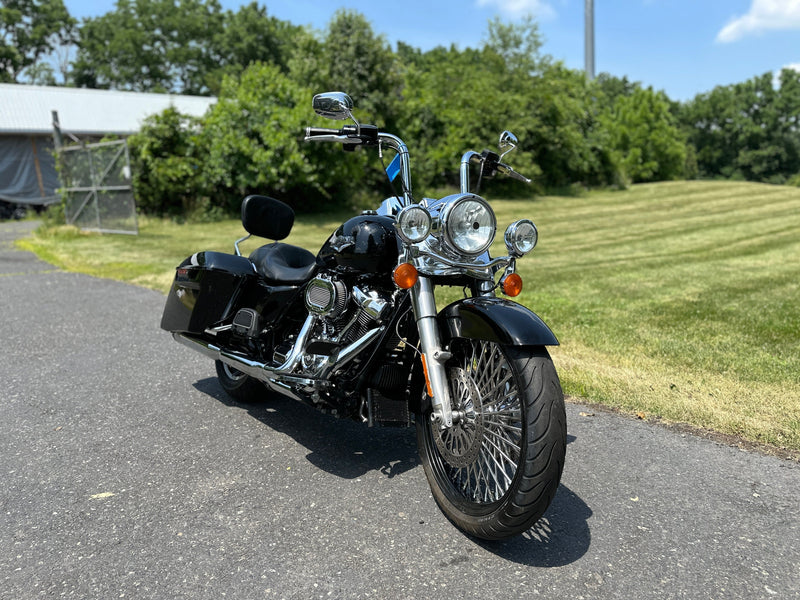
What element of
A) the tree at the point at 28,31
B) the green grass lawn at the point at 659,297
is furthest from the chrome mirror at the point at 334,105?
the tree at the point at 28,31

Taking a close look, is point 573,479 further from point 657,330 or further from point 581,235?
point 581,235

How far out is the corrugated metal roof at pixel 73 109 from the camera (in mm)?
27781

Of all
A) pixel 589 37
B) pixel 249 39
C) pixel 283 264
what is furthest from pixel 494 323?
pixel 249 39

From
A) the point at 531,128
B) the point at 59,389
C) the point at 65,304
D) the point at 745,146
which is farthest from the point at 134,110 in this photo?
the point at 745,146

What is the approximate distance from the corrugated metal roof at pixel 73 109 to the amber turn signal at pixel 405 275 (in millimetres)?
26994

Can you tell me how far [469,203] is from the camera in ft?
9.23

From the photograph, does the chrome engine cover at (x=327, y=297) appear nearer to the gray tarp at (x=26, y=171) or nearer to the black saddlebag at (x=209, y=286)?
the black saddlebag at (x=209, y=286)

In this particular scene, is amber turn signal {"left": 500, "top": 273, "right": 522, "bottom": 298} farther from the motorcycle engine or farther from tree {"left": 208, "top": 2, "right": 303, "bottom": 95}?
tree {"left": 208, "top": 2, "right": 303, "bottom": 95}

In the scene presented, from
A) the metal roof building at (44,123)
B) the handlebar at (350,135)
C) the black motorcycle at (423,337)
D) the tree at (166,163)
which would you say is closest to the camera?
the black motorcycle at (423,337)

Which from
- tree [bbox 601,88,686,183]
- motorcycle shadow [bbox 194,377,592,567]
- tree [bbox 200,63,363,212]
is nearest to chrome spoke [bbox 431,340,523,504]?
motorcycle shadow [bbox 194,377,592,567]

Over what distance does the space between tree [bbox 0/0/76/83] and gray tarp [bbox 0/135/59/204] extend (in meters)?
36.4

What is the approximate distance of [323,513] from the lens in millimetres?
3021

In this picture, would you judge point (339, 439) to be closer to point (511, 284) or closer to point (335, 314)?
point (335, 314)

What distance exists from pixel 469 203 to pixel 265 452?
Answer: 1.87 meters
